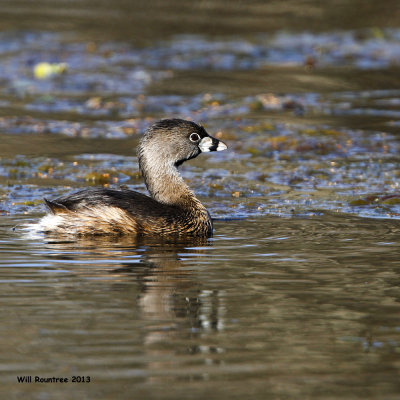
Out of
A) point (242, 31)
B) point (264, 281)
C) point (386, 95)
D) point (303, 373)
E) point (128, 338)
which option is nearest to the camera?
point (303, 373)

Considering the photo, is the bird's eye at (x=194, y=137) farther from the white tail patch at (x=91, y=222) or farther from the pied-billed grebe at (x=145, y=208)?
the white tail patch at (x=91, y=222)

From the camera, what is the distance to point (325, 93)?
61.0ft

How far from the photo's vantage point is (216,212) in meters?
11.3

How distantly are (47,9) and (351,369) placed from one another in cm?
2217

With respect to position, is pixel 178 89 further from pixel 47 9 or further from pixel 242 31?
pixel 47 9

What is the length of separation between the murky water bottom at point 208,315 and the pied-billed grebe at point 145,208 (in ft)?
0.80

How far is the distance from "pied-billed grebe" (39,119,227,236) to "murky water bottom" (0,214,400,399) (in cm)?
24

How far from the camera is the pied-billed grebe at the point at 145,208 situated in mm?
9922

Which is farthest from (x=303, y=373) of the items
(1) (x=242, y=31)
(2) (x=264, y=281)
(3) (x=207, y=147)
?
(1) (x=242, y=31)

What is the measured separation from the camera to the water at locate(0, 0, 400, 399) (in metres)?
6.20

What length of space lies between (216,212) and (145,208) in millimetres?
1506

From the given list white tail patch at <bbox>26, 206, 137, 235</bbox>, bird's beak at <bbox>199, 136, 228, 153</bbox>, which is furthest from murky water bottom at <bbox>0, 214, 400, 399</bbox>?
bird's beak at <bbox>199, 136, 228, 153</bbox>

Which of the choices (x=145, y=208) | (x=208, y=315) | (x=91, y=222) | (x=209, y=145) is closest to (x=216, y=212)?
(x=209, y=145)

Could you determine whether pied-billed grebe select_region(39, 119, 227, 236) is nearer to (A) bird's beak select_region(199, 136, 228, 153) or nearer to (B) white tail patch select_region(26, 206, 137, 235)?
(B) white tail patch select_region(26, 206, 137, 235)
